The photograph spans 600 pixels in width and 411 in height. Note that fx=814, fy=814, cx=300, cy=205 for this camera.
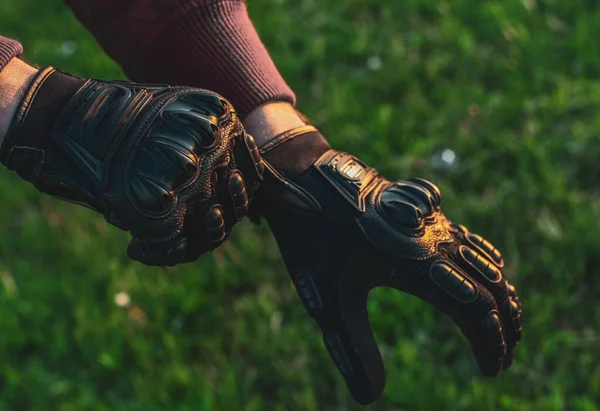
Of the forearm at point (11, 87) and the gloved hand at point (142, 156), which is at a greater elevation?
the forearm at point (11, 87)

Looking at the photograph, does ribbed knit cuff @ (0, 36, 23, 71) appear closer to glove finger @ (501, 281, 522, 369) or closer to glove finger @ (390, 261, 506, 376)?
glove finger @ (390, 261, 506, 376)

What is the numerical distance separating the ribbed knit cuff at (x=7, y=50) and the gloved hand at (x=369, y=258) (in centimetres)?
67

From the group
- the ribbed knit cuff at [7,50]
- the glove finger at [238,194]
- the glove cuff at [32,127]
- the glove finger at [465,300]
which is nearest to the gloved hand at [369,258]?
the glove finger at [465,300]

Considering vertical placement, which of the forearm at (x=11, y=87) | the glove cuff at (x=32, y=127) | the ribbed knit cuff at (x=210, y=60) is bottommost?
the ribbed knit cuff at (x=210, y=60)

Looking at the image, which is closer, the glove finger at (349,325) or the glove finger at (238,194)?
the glove finger at (238,194)

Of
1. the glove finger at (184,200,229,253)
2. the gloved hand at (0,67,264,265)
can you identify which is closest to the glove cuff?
the gloved hand at (0,67,264,265)

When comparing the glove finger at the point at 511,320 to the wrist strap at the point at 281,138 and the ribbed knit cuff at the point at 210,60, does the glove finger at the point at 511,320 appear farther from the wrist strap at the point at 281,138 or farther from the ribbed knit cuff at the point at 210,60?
the ribbed knit cuff at the point at 210,60

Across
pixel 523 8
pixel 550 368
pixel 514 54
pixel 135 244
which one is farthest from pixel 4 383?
pixel 523 8

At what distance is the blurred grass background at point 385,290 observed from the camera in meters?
2.85

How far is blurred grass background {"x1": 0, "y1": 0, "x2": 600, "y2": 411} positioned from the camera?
9.34 feet

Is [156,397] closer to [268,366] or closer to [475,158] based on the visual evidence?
[268,366]

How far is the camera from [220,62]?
87.7 inches

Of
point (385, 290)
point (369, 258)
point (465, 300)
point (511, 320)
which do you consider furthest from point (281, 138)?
point (385, 290)

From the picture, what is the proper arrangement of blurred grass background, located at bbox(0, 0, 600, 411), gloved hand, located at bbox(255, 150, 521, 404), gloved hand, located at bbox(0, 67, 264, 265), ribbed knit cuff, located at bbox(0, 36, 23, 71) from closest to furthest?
1. gloved hand, located at bbox(0, 67, 264, 265)
2. ribbed knit cuff, located at bbox(0, 36, 23, 71)
3. gloved hand, located at bbox(255, 150, 521, 404)
4. blurred grass background, located at bbox(0, 0, 600, 411)
